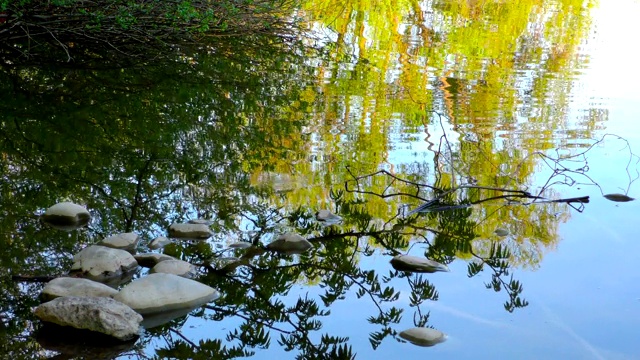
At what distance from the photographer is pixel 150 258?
13.4 feet

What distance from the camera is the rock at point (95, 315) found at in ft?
10.6

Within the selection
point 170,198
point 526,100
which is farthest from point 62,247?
Answer: point 526,100

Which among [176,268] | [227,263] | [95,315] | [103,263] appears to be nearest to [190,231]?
[227,263]

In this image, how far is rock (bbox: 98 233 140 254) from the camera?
4316 millimetres

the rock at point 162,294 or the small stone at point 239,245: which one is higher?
the rock at point 162,294

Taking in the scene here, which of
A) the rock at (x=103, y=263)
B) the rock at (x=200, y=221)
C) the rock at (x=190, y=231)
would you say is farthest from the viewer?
the rock at (x=200, y=221)

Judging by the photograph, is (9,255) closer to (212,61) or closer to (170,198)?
(170,198)

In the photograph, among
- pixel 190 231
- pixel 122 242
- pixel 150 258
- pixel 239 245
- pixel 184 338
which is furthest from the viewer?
pixel 190 231

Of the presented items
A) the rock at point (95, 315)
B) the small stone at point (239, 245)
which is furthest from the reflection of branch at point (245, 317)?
the small stone at point (239, 245)

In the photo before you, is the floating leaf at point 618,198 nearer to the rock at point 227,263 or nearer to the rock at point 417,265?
the rock at point 417,265

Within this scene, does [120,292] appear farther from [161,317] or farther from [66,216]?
[66,216]

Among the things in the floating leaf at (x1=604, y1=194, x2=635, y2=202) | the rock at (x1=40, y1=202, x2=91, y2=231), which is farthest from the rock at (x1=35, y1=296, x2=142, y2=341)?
the floating leaf at (x1=604, y1=194, x2=635, y2=202)

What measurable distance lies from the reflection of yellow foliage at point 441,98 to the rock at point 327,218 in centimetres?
24

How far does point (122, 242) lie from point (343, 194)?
156 centimetres
